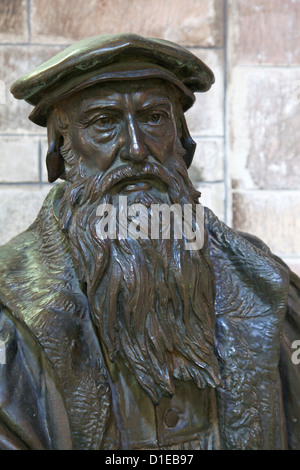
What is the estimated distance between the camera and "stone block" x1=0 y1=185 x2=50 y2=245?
9.54 feet

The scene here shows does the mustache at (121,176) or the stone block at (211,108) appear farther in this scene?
the stone block at (211,108)

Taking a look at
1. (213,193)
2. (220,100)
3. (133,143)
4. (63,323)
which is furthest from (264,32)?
(63,323)

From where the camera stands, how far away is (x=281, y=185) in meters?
2.94

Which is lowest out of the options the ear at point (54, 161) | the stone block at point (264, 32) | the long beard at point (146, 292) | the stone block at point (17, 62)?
the long beard at point (146, 292)

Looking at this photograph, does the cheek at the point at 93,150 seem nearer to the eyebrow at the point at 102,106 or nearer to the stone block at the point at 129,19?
the eyebrow at the point at 102,106

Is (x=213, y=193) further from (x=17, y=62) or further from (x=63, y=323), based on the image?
(x=63, y=323)

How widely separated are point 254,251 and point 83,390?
0.57 meters

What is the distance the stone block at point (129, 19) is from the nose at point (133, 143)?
132cm

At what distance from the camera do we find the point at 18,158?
9.50 ft

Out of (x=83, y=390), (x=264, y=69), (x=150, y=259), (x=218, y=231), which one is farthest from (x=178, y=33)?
(x=83, y=390)

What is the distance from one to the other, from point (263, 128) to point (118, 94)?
1394 millimetres

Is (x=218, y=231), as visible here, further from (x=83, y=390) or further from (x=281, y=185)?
(x=281, y=185)

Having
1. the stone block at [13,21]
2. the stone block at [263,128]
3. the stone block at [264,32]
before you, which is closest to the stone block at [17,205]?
the stone block at [13,21]

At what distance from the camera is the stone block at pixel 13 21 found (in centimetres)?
282
